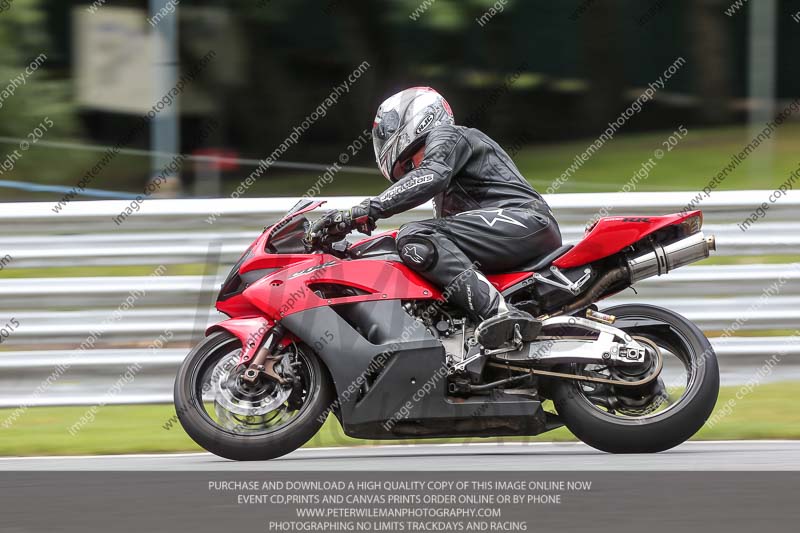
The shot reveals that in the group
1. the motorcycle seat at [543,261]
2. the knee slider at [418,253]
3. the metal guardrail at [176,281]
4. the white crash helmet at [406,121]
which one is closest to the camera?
the knee slider at [418,253]

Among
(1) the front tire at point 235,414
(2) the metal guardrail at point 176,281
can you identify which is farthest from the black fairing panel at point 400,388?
(2) the metal guardrail at point 176,281

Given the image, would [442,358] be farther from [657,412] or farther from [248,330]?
[657,412]

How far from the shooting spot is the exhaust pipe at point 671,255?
6234mm

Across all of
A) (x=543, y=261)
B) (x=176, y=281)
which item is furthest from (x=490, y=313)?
(x=176, y=281)

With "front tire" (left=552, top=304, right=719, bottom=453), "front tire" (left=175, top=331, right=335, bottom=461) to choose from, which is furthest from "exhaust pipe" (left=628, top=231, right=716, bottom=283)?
"front tire" (left=175, top=331, right=335, bottom=461)

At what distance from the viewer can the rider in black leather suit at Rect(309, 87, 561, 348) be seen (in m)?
6.17

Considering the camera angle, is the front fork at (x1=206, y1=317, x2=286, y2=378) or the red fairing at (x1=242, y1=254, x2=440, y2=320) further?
the red fairing at (x1=242, y1=254, x2=440, y2=320)

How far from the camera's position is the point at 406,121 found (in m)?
6.44

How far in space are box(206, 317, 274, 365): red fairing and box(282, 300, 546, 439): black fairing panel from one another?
127 mm

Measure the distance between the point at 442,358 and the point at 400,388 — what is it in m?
0.24

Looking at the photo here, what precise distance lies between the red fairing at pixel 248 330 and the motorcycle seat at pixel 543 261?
1.27 meters

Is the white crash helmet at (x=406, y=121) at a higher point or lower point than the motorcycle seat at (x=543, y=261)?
higher

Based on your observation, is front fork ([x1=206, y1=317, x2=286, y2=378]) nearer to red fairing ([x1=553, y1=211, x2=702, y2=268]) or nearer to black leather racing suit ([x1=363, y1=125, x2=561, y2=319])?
black leather racing suit ([x1=363, y1=125, x2=561, y2=319])

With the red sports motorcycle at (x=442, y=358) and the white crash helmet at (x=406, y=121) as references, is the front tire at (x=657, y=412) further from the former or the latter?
the white crash helmet at (x=406, y=121)
